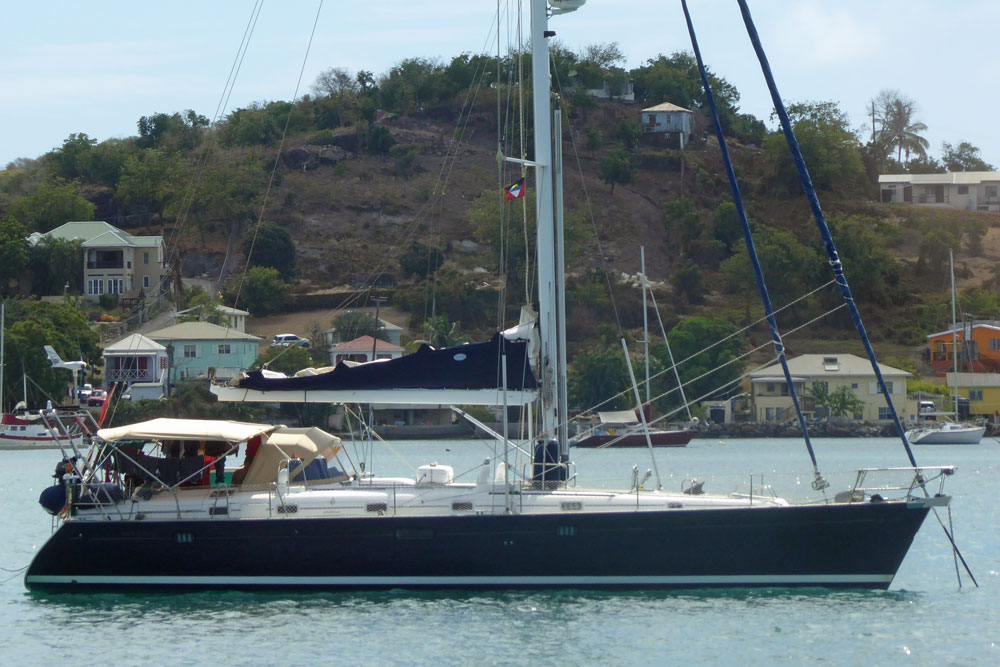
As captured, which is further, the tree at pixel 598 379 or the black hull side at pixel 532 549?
the tree at pixel 598 379

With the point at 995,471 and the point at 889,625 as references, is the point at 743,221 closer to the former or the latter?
the point at 889,625

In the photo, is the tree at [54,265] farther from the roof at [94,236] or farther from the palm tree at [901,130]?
the palm tree at [901,130]

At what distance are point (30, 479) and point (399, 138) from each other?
92942 millimetres

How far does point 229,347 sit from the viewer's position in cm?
8756

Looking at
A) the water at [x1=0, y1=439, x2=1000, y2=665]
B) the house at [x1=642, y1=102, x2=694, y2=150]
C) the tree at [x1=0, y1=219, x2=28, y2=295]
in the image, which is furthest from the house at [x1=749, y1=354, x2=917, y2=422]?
the water at [x1=0, y1=439, x2=1000, y2=665]

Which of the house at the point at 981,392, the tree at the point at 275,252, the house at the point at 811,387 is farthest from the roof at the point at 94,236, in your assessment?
the house at the point at 981,392

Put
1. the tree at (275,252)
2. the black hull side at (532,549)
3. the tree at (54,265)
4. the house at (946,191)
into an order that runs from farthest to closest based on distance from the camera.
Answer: the house at (946,191) → the tree at (275,252) → the tree at (54,265) → the black hull side at (532,549)

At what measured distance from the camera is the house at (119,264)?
110312 millimetres

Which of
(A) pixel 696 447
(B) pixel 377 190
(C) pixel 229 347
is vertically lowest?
(A) pixel 696 447

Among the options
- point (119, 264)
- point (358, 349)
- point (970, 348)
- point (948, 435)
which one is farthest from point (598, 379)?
point (119, 264)

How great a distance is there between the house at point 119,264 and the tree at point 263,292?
9089mm

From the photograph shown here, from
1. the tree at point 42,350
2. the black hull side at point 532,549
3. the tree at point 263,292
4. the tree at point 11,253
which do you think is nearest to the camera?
the black hull side at point 532,549

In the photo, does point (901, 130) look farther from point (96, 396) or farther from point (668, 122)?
point (96, 396)

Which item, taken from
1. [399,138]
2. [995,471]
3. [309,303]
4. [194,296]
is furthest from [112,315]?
[995,471]
